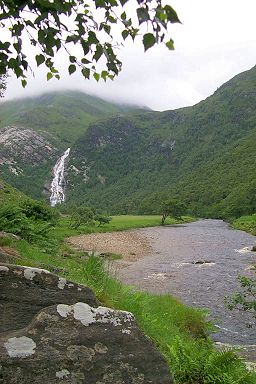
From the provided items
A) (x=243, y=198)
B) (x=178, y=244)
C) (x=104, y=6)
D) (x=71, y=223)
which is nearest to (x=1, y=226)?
(x=104, y=6)

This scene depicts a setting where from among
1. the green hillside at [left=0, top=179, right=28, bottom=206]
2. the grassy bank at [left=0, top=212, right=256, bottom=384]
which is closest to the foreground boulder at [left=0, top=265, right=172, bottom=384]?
the grassy bank at [left=0, top=212, right=256, bottom=384]

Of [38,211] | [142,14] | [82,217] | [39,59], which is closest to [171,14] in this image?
[142,14]

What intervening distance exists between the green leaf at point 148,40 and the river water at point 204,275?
15873 mm

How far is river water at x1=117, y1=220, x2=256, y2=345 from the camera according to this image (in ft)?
64.3

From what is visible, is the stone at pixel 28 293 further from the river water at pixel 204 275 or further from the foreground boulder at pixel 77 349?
the river water at pixel 204 275

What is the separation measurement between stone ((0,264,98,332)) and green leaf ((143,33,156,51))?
322 centimetres

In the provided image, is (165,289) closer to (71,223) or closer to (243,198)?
(71,223)

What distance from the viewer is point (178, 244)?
55875 millimetres

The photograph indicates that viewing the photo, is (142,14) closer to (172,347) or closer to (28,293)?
(28,293)

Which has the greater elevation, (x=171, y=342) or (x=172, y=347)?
(x=172, y=347)

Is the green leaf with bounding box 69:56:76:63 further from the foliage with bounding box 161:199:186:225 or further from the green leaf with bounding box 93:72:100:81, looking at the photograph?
the foliage with bounding box 161:199:186:225

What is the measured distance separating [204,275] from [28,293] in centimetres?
2805

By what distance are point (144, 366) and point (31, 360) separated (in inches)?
50.7

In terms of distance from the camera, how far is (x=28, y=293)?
5211 millimetres
